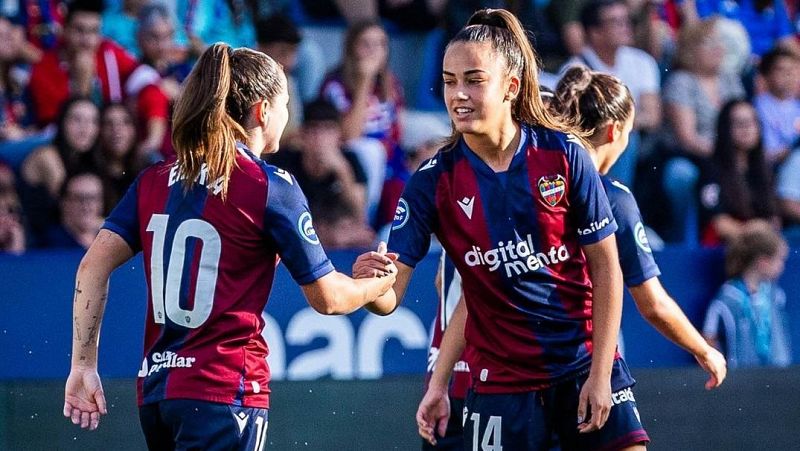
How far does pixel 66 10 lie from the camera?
9.02 meters

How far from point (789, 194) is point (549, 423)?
589 cm

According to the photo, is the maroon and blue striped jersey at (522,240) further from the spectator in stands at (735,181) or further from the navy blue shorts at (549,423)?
the spectator in stands at (735,181)

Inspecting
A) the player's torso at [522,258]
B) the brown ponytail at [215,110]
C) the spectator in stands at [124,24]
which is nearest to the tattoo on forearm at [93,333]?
the brown ponytail at [215,110]

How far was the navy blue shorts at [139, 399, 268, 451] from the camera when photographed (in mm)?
3670

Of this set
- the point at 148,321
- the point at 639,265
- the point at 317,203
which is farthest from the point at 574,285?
the point at 317,203

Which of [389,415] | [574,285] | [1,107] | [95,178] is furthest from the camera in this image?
[1,107]

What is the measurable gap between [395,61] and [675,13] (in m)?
2.25

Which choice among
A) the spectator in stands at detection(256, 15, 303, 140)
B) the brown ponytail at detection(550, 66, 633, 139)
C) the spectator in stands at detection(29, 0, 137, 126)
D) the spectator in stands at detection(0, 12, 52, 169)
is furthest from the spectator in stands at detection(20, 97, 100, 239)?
the brown ponytail at detection(550, 66, 633, 139)

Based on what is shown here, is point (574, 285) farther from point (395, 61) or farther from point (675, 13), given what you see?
point (675, 13)

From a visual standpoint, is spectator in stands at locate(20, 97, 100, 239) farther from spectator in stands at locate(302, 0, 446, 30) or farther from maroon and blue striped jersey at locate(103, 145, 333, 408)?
maroon and blue striped jersey at locate(103, 145, 333, 408)

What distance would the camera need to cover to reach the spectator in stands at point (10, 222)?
813cm

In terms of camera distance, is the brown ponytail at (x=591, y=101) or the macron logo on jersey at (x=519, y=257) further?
the brown ponytail at (x=591, y=101)

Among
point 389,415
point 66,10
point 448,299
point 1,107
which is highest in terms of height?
point 66,10

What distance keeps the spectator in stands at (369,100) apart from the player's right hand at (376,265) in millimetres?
4836
